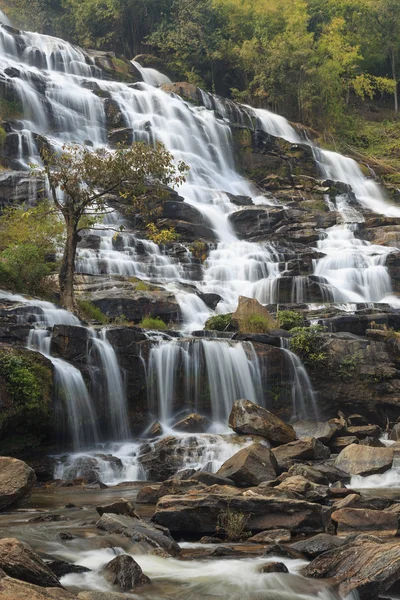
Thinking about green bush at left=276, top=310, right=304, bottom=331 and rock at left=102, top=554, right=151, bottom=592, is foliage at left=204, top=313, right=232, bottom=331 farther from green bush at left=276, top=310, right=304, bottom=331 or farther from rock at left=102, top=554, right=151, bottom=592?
rock at left=102, top=554, right=151, bottom=592

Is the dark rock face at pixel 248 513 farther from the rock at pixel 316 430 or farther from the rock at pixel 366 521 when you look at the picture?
the rock at pixel 316 430

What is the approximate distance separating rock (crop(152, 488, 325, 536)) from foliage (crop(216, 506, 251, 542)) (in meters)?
0.08

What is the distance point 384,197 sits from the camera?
46062 mm

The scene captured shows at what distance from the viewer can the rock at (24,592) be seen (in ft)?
17.3

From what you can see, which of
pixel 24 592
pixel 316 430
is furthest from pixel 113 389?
pixel 24 592

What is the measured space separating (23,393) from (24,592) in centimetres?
987

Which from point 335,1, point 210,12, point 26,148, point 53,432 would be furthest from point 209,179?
point 335,1

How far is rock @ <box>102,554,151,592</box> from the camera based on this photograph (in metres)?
6.99

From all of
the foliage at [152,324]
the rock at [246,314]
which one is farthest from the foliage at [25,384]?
the rock at [246,314]

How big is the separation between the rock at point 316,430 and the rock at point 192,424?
2562mm

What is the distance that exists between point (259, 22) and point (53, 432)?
54.0 meters

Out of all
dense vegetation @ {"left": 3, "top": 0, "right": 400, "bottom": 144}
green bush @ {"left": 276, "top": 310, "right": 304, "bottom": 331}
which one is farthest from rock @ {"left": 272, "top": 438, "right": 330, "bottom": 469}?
dense vegetation @ {"left": 3, "top": 0, "right": 400, "bottom": 144}

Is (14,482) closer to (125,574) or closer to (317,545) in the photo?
(125,574)

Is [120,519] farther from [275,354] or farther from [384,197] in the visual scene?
[384,197]
